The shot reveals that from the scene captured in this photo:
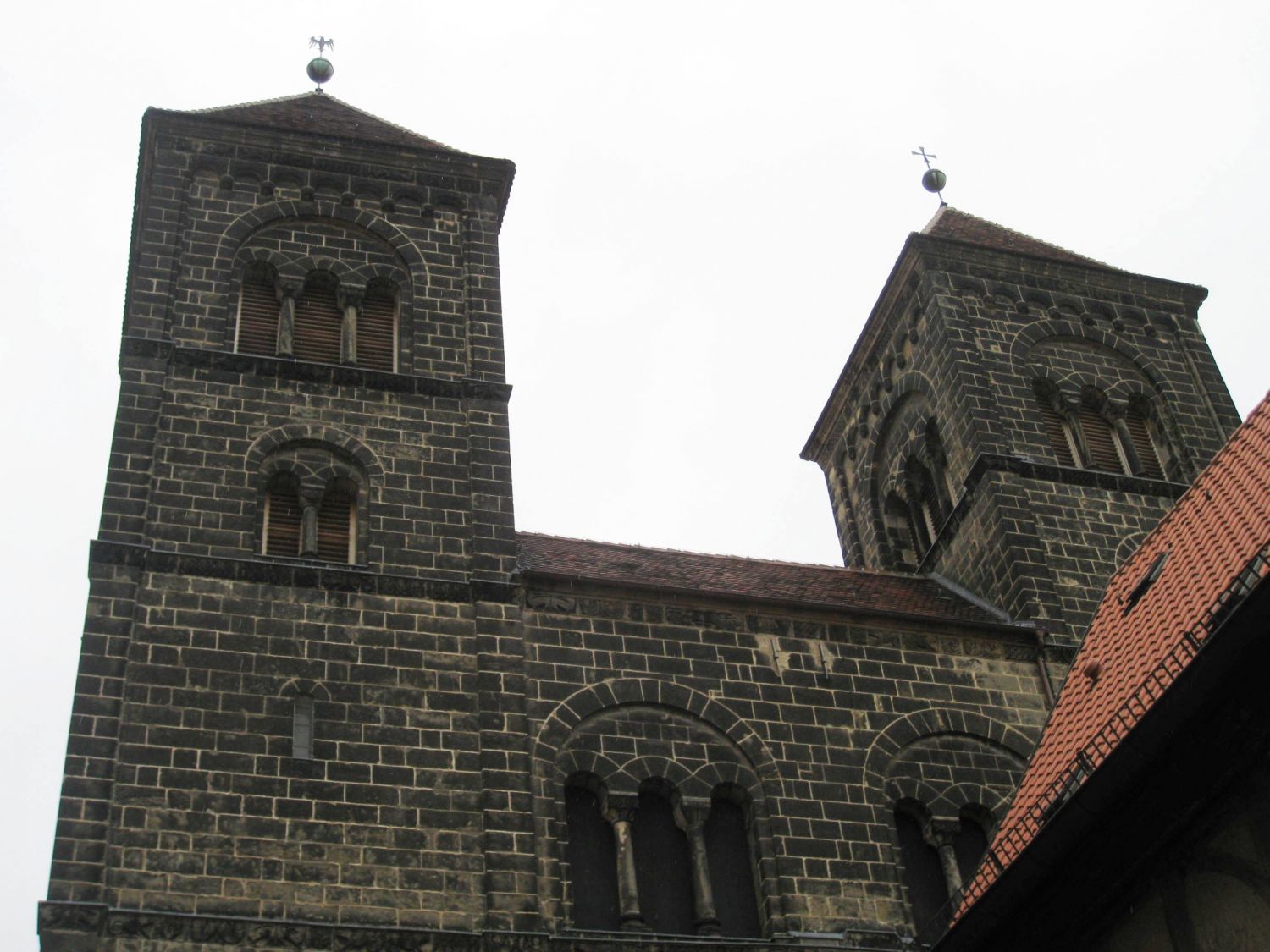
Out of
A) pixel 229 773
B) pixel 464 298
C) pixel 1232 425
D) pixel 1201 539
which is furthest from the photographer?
pixel 1232 425

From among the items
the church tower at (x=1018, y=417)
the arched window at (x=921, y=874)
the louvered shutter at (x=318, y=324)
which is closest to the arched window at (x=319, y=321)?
the louvered shutter at (x=318, y=324)

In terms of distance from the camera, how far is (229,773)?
1858cm

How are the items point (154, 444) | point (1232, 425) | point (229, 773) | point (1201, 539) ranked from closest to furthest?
point (1201, 539)
point (229, 773)
point (154, 444)
point (1232, 425)

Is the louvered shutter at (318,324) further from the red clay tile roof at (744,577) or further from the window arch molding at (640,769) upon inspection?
the window arch molding at (640,769)

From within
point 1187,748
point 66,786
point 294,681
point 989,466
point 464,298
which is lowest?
point 1187,748

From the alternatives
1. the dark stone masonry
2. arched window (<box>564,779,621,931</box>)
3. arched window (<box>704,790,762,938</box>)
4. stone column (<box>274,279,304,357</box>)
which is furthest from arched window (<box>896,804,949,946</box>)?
stone column (<box>274,279,304,357</box>)

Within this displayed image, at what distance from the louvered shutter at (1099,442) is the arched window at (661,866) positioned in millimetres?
10481

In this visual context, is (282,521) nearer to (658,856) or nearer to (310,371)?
(310,371)

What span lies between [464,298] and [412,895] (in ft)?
32.5

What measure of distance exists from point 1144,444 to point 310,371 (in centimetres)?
1272

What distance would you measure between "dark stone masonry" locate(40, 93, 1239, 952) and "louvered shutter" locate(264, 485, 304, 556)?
0.04 meters

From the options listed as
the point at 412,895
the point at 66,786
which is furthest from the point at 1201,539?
the point at 66,786

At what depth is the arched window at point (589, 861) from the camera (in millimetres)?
19000

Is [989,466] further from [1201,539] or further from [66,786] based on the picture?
[66,786]
